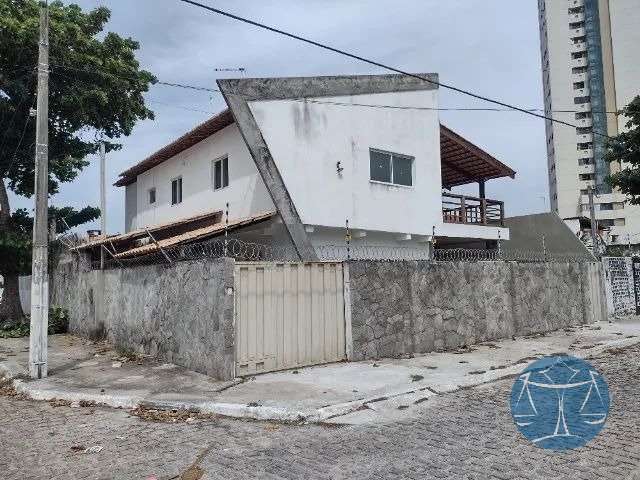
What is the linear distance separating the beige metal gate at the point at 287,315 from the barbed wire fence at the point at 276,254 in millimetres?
321

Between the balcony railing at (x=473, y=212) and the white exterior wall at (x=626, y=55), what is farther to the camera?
the white exterior wall at (x=626, y=55)

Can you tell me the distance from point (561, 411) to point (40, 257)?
8.21 m

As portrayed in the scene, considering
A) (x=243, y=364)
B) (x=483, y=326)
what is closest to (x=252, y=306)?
(x=243, y=364)

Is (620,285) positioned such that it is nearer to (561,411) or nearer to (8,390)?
(561,411)

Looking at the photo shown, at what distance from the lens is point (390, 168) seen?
15.1 meters

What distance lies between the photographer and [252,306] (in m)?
8.55

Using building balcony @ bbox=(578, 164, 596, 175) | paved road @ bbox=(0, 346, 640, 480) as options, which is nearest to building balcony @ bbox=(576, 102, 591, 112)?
building balcony @ bbox=(578, 164, 596, 175)

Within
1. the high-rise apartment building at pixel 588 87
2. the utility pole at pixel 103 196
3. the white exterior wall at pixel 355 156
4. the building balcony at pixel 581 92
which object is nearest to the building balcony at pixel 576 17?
the high-rise apartment building at pixel 588 87

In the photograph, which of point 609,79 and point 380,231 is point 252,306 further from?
point 609,79

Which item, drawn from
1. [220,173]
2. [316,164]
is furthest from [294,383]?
[220,173]

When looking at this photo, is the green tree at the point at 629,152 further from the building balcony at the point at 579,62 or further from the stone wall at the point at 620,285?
the building balcony at the point at 579,62

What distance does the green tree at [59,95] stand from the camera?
16.0 m

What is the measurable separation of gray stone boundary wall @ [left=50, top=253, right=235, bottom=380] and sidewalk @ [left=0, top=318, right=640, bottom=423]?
0.34 m

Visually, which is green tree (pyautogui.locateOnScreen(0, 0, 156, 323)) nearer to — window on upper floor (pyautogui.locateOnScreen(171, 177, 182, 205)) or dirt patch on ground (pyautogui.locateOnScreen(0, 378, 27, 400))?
window on upper floor (pyautogui.locateOnScreen(171, 177, 182, 205))
